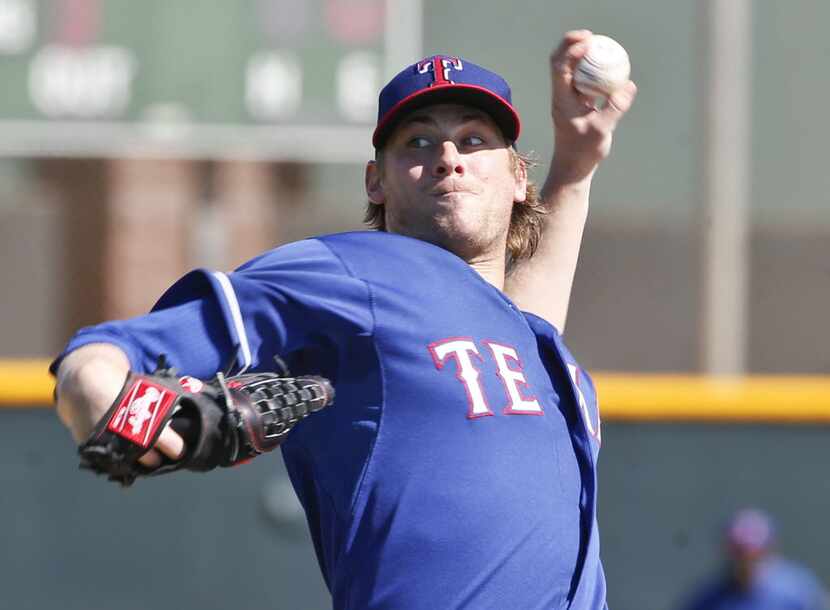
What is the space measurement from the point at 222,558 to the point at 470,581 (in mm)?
3753

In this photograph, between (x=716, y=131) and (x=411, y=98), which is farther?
(x=716, y=131)

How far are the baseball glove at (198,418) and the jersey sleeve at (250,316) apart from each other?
49 millimetres

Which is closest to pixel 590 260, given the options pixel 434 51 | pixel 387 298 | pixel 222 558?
pixel 434 51

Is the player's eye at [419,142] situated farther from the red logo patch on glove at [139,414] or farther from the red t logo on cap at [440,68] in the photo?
the red logo patch on glove at [139,414]

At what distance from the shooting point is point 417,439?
97.7 inches

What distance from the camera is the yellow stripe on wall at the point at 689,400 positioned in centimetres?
620

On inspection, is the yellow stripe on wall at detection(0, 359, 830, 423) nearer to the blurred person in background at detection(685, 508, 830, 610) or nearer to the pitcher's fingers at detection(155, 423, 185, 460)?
the blurred person in background at detection(685, 508, 830, 610)

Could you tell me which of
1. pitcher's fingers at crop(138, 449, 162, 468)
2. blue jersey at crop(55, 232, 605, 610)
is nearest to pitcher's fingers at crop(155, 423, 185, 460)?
pitcher's fingers at crop(138, 449, 162, 468)

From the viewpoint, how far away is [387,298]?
248cm

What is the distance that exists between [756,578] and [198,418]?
5.22 metres

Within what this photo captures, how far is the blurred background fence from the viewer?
240 inches

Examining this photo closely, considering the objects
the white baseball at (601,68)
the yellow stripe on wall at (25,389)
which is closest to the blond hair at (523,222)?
the white baseball at (601,68)

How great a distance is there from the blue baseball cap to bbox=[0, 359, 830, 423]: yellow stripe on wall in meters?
3.51

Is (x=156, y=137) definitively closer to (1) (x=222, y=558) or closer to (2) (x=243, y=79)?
(2) (x=243, y=79)
